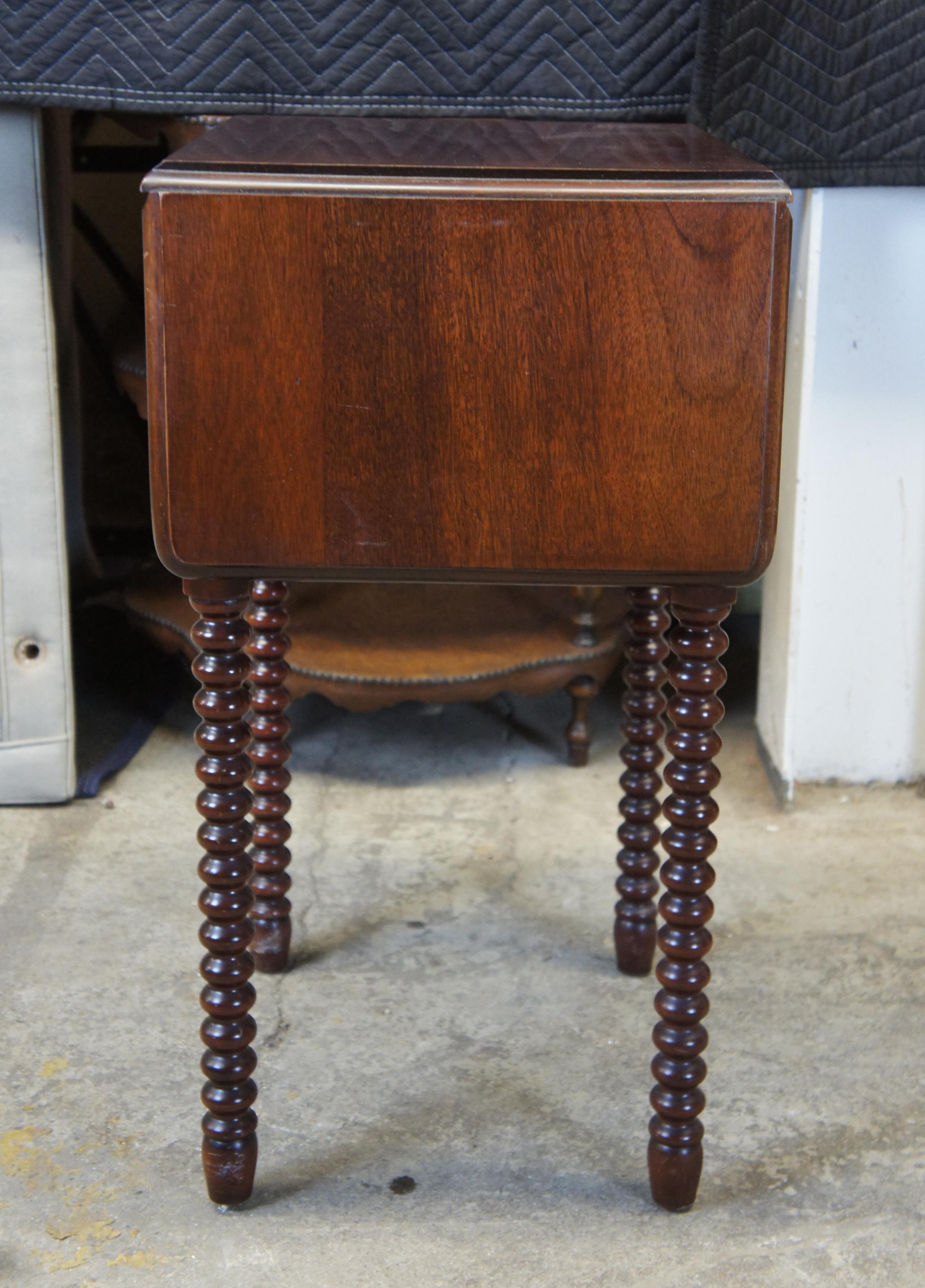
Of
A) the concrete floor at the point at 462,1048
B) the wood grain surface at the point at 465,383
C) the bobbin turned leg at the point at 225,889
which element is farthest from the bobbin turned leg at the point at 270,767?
the wood grain surface at the point at 465,383

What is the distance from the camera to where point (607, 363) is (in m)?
0.90

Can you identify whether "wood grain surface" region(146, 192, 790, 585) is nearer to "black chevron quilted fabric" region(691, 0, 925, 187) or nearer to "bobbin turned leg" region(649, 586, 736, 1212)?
"bobbin turned leg" region(649, 586, 736, 1212)

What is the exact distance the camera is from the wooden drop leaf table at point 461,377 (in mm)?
881

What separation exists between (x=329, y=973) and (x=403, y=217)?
80cm

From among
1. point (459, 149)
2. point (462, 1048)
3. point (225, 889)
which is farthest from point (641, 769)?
point (459, 149)

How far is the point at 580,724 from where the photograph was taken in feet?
6.23

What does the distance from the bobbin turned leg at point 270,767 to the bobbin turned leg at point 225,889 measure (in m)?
0.25

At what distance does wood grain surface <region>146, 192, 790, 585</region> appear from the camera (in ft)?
2.90

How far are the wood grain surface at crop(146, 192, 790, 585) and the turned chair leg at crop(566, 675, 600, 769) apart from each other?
0.92 metres

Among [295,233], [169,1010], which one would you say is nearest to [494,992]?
[169,1010]

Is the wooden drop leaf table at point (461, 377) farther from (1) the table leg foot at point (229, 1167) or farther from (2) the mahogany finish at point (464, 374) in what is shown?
(1) the table leg foot at point (229, 1167)

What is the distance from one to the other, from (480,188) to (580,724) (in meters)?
1.10

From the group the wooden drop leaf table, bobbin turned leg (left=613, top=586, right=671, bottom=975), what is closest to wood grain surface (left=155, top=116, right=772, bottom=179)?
the wooden drop leaf table

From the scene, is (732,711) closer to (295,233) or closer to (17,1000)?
(17,1000)
